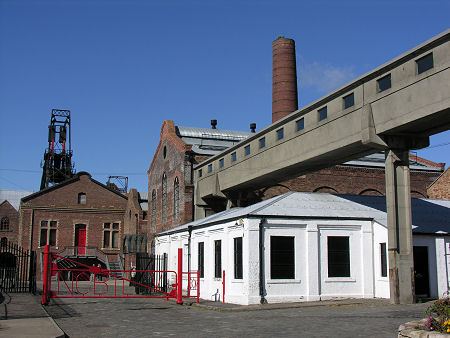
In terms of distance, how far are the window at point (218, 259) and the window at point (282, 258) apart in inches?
125

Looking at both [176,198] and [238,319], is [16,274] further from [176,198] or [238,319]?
[238,319]

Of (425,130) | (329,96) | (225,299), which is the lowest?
(225,299)

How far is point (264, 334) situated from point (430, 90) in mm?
8852

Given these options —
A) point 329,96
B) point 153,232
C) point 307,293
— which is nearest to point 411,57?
point 329,96

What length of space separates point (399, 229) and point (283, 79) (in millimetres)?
19479

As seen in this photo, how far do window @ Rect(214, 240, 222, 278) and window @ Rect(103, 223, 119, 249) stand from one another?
1298 inches

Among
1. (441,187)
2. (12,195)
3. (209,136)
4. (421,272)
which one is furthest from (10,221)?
(421,272)

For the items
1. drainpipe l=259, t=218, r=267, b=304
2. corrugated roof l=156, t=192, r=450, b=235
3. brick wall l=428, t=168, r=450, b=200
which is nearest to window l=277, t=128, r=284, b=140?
corrugated roof l=156, t=192, r=450, b=235

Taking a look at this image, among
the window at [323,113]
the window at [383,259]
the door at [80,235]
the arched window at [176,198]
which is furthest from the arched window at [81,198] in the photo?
the window at [383,259]

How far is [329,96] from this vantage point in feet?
65.4

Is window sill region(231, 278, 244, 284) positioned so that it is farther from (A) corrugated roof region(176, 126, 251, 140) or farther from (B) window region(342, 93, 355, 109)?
(A) corrugated roof region(176, 126, 251, 140)

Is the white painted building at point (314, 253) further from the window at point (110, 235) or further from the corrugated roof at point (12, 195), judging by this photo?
the corrugated roof at point (12, 195)

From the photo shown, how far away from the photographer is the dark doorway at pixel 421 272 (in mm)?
18594

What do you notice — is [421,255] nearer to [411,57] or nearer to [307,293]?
[307,293]
